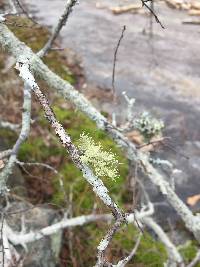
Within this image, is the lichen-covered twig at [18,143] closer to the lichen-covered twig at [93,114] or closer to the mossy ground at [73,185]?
the lichen-covered twig at [93,114]

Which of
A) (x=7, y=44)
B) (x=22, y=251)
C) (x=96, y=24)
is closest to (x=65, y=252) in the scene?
(x=22, y=251)

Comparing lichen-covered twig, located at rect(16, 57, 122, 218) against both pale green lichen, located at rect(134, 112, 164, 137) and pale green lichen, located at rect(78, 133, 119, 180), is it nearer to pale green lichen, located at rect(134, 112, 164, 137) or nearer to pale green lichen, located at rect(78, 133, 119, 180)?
pale green lichen, located at rect(78, 133, 119, 180)

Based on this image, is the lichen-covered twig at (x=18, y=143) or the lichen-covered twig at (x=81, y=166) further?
the lichen-covered twig at (x=18, y=143)

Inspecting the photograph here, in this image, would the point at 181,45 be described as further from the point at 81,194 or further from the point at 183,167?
the point at 81,194

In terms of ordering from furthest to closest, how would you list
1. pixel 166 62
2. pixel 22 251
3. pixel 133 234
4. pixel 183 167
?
pixel 166 62 < pixel 183 167 < pixel 133 234 < pixel 22 251

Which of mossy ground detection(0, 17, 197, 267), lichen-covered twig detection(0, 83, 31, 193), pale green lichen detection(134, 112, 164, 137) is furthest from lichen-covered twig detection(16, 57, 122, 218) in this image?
pale green lichen detection(134, 112, 164, 137)

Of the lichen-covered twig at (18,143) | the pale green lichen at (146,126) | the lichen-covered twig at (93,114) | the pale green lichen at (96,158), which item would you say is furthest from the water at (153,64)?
the pale green lichen at (96,158)
